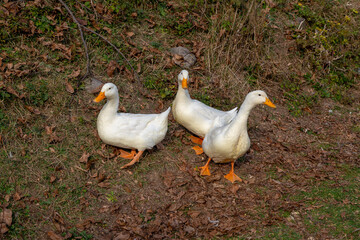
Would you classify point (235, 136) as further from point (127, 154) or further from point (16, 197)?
point (16, 197)

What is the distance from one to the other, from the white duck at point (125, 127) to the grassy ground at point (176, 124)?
339mm

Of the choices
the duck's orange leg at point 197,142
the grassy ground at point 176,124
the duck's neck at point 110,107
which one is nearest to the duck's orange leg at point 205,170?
the grassy ground at point 176,124

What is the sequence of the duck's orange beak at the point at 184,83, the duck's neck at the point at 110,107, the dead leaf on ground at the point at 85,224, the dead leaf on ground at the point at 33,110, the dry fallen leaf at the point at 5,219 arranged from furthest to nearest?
1. the duck's orange beak at the point at 184,83
2. the dead leaf on ground at the point at 33,110
3. the duck's neck at the point at 110,107
4. the dead leaf on ground at the point at 85,224
5. the dry fallen leaf at the point at 5,219

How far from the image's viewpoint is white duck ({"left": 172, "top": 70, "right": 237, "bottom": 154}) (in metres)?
5.85

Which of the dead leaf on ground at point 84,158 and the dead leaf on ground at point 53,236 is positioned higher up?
the dead leaf on ground at point 53,236

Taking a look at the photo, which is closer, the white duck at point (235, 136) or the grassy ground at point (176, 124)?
the grassy ground at point (176, 124)

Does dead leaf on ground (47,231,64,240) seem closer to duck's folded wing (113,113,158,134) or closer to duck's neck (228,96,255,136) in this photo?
duck's folded wing (113,113,158,134)

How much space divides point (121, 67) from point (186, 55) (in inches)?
59.7

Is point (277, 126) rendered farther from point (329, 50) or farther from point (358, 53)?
point (358, 53)

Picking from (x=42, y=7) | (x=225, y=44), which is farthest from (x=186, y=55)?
(x=42, y=7)

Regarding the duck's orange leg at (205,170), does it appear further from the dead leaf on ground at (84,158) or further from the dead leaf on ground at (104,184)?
the dead leaf on ground at (84,158)

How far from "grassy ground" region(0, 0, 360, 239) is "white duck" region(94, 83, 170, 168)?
1.11 ft

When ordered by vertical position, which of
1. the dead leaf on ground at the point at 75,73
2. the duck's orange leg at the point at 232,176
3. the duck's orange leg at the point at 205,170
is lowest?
the duck's orange leg at the point at 205,170

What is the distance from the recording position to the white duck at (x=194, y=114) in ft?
19.2
